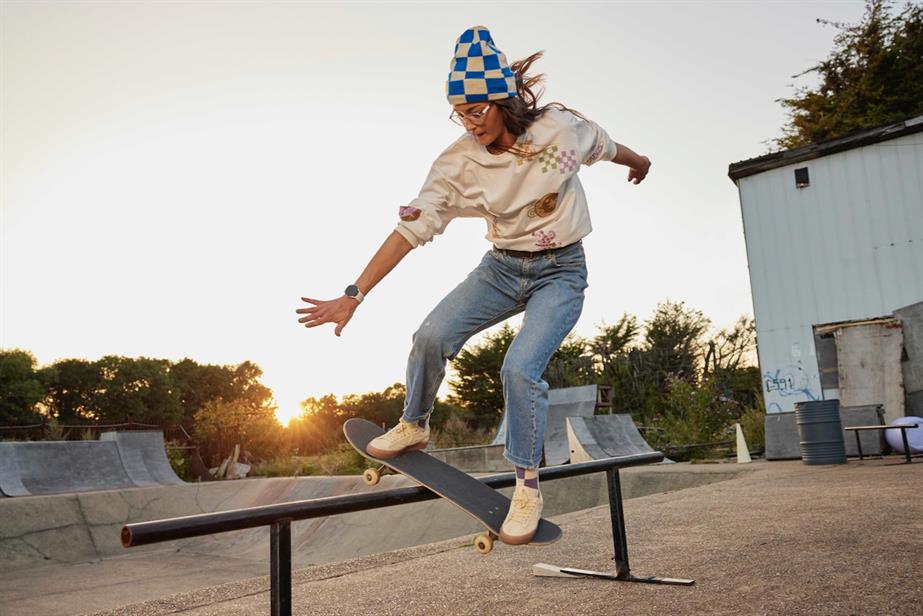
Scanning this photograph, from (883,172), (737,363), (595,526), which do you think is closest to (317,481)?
(595,526)

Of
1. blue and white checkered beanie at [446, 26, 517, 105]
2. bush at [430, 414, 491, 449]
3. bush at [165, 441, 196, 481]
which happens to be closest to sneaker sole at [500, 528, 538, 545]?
blue and white checkered beanie at [446, 26, 517, 105]

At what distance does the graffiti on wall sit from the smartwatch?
12510 mm

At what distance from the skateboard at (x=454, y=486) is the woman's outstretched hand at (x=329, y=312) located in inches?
24.7

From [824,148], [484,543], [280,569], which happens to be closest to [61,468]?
[280,569]

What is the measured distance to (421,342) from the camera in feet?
9.07

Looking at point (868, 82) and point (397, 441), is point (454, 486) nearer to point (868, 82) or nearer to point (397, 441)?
point (397, 441)

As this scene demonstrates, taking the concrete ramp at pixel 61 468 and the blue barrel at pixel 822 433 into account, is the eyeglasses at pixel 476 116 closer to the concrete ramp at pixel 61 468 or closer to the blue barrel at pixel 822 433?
the blue barrel at pixel 822 433

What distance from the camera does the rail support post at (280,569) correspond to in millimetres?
2299

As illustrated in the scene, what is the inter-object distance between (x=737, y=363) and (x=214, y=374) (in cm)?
3473

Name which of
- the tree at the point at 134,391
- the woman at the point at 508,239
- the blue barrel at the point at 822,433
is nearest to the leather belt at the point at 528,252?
the woman at the point at 508,239

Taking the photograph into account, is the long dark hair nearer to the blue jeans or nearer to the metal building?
the blue jeans

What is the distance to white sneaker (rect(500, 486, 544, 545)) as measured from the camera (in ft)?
8.12

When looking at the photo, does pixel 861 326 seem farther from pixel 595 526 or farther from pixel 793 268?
pixel 595 526

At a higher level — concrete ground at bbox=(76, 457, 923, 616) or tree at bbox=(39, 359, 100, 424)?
tree at bbox=(39, 359, 100, 424)
